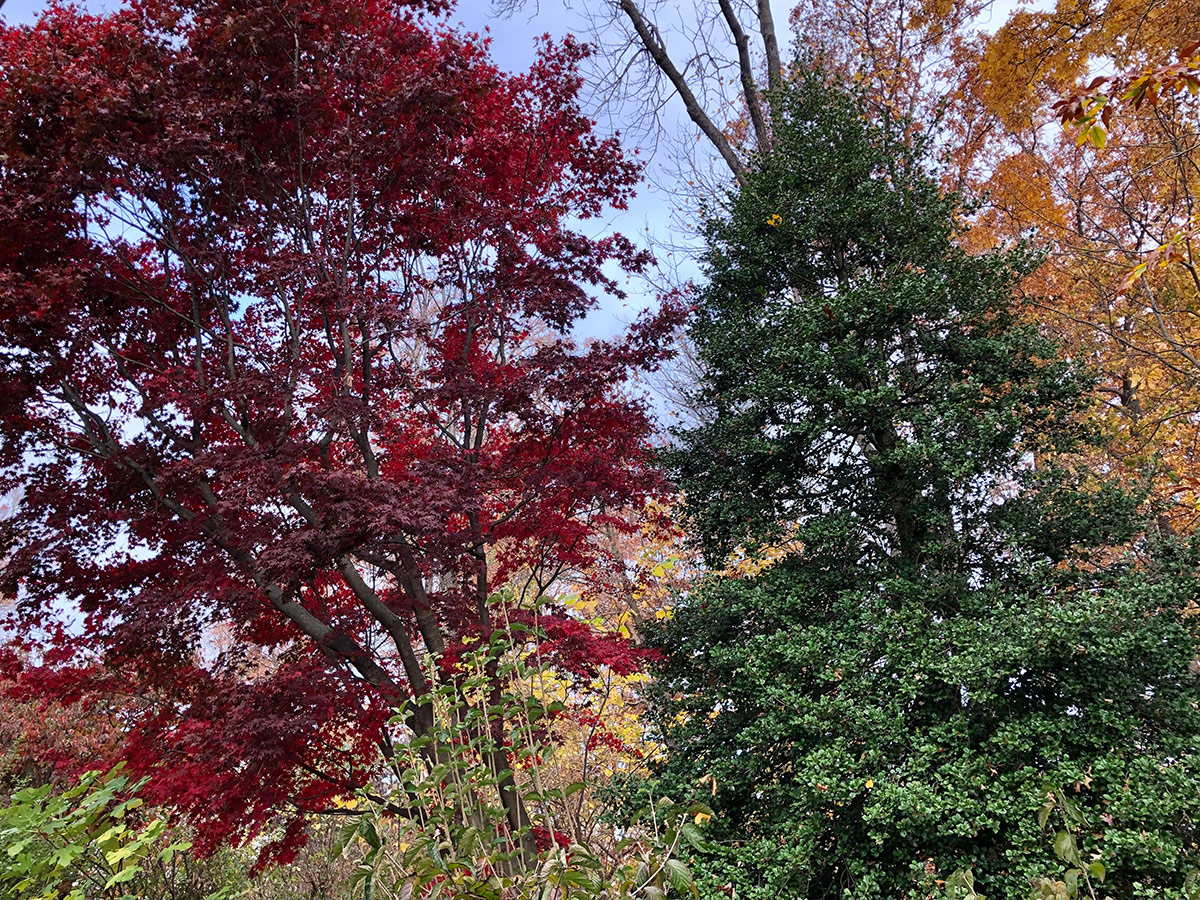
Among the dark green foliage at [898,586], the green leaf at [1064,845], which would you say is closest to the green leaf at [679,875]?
the green leaf at [1064,845]

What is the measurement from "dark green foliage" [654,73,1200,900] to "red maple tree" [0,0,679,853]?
2.40 ft

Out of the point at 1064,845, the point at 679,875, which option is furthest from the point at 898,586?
the point at 679,875

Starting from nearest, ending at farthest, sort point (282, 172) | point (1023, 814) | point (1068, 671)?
point (1023, 814), point (1068, 671), point (282, 172)

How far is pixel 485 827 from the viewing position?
2.71 meters

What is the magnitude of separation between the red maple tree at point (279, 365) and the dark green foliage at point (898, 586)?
0.73 meters

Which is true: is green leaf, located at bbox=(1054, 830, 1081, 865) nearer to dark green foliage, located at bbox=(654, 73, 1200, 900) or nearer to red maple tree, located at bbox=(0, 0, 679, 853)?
dark green foliage, located at bbox=(654, 73, 1200, 900)

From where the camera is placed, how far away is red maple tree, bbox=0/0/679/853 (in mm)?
4102

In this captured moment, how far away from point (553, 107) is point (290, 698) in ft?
14.4

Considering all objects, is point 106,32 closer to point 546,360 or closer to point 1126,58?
point 546,360

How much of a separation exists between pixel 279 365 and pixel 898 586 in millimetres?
3965

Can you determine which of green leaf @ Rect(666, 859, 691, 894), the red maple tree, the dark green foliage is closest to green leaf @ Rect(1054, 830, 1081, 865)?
green leaf @ Rect(666, 859, 691, 894)

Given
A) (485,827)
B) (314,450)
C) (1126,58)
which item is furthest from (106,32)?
(1126,58)

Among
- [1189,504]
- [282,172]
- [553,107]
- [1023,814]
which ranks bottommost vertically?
[1023,814]

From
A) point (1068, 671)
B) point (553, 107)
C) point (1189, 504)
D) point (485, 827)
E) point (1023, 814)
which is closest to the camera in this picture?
point (485, 827)
